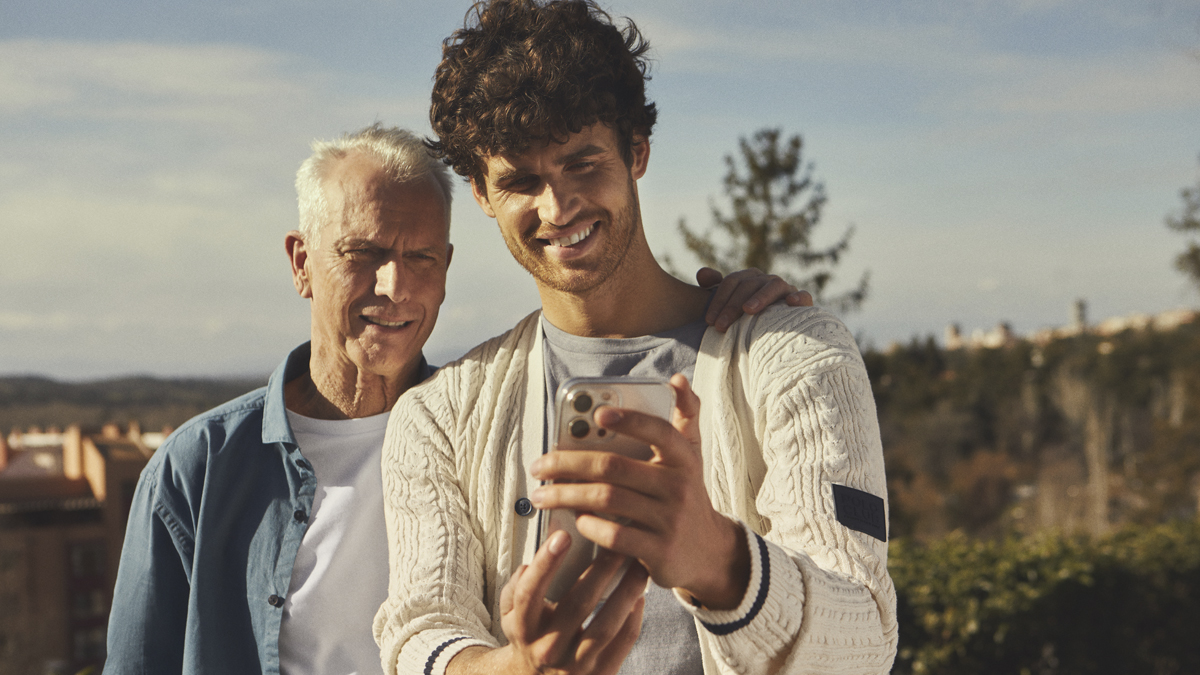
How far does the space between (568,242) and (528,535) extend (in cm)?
68

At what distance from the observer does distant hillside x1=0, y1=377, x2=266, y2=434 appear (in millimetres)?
5355

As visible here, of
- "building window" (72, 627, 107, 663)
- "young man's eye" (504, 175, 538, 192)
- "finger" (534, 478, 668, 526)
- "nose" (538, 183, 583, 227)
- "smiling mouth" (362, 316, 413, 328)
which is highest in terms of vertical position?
"young man's eye" (504, 175, 538, 192)

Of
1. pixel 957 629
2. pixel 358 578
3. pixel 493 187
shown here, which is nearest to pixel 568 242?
pixel 493 187

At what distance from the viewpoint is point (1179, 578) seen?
6883 mm

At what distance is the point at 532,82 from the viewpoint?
2.28 meters

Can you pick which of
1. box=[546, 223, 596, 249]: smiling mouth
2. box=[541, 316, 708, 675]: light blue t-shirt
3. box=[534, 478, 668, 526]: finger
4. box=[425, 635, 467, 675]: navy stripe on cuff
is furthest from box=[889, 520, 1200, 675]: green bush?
box=[534, 478, 668, 526]: finger

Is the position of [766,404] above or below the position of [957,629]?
above

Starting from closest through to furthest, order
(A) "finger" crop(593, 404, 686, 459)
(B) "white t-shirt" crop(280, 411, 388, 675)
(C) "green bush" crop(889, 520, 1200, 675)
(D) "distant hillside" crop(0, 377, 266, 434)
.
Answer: (A) "finger" crop(593, 404, 686, 459), (B) "white t-shirt" crop(280, 411, 388, 675), (D) "distant hillside" crop(0, 377, 266, 434), (C) "green bush" crop(889, 520, 1200, 675)

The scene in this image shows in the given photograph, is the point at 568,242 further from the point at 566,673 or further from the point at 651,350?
the point at 566,673

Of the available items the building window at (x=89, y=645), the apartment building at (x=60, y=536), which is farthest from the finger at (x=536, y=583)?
the building window at (x=89, y=645)

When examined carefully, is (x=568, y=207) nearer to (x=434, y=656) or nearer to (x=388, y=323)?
(x=388, y=323)

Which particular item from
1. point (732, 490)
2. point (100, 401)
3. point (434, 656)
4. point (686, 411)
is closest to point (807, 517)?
point (732, 490)

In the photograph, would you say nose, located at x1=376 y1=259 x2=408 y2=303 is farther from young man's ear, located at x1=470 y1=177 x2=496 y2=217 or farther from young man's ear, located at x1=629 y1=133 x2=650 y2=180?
young man's ear, located at x1=629 y1=133 x2=650 y2=180

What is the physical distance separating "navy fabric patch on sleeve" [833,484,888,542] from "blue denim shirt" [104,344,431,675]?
1.65 m
